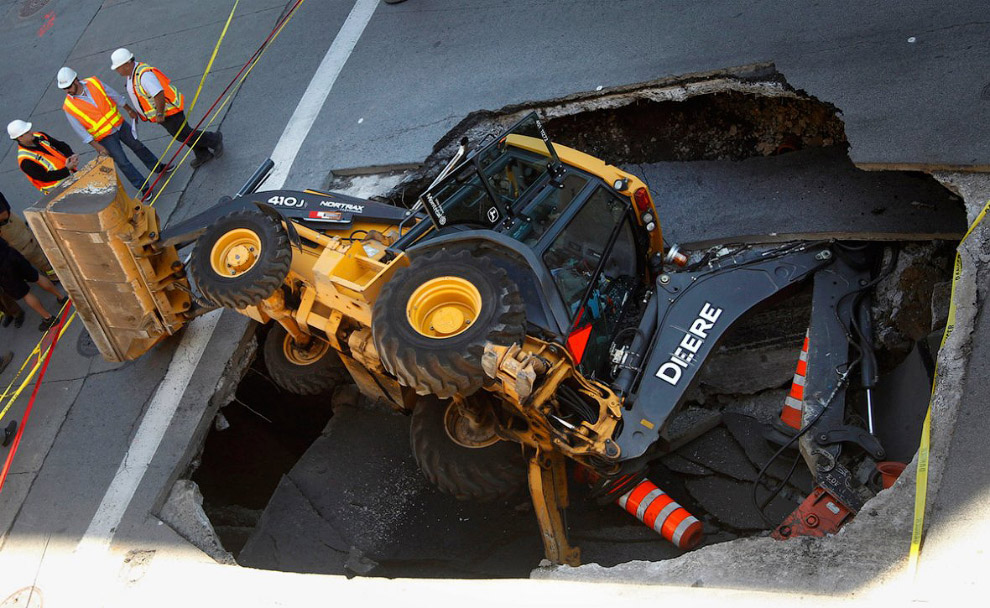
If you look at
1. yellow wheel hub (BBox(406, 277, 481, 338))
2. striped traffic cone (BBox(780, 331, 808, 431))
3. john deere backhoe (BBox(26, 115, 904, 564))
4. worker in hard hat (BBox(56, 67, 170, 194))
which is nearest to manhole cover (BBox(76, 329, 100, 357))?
john deere backhoe (BBox(26, 115, 904, 564))

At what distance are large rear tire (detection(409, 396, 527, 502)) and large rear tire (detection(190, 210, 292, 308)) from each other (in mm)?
1695

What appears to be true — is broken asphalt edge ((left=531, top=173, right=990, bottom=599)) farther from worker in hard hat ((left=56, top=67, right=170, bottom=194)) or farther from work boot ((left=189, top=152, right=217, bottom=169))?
worker in hard hat ((left=56, top=67, right=170, bottom=194))

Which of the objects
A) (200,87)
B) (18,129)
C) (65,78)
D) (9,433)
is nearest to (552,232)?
(9,433)

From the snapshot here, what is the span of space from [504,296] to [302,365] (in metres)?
2.90

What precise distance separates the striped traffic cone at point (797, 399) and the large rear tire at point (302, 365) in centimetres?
385

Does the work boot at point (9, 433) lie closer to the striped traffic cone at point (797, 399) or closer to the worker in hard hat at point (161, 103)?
the worker in hard hat at point (161, 103)

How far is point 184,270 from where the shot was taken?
7273 millimetres

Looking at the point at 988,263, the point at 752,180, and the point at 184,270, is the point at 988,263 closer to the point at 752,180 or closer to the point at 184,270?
the point at 752,180

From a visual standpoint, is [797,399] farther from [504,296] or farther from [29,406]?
[29,406]

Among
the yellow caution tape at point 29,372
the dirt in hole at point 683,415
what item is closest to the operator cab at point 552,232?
the dirt in hole at point 683,415

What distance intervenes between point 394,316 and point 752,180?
13.2 ft

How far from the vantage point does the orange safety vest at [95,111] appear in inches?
353

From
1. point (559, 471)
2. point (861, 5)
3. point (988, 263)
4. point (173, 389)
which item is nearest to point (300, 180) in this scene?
point (173, 389)

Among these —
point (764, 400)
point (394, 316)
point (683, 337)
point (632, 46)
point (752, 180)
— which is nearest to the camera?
point (394, 316)
